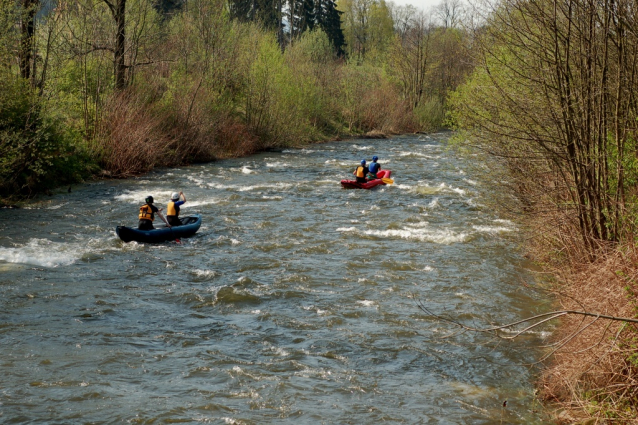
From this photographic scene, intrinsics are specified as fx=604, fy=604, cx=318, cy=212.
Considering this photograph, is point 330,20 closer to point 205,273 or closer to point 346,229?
point 346,229

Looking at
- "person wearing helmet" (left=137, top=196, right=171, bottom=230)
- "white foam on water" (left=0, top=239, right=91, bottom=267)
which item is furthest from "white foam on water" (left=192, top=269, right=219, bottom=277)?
"person wearing helmet" (left=137, top=196, right=171, bottom=230)

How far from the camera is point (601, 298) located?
6.22 m

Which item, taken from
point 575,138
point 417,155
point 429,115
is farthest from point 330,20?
point 575,138

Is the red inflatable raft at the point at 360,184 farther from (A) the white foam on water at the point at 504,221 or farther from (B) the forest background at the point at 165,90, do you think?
(A) the white foam on water at the point at 504,221

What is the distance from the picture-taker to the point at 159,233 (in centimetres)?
1319

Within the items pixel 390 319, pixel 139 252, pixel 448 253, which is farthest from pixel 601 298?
pixel 139 252

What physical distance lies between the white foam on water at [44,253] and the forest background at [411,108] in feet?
12.3

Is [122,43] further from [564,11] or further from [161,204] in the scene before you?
[564,11]

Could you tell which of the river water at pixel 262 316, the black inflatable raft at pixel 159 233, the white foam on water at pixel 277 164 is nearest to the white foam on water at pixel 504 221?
the river water at pixel 262 316

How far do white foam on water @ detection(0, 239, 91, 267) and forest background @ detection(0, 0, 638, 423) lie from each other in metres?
3.76

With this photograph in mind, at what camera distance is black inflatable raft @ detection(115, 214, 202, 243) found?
41.9ft

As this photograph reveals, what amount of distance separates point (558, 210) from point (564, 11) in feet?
8.97

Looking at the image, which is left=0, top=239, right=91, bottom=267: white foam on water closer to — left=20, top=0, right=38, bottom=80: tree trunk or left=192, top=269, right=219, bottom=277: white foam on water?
left=192, top=269, right=219, bottom=277: white foam on water

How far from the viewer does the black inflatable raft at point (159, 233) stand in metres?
12.8
